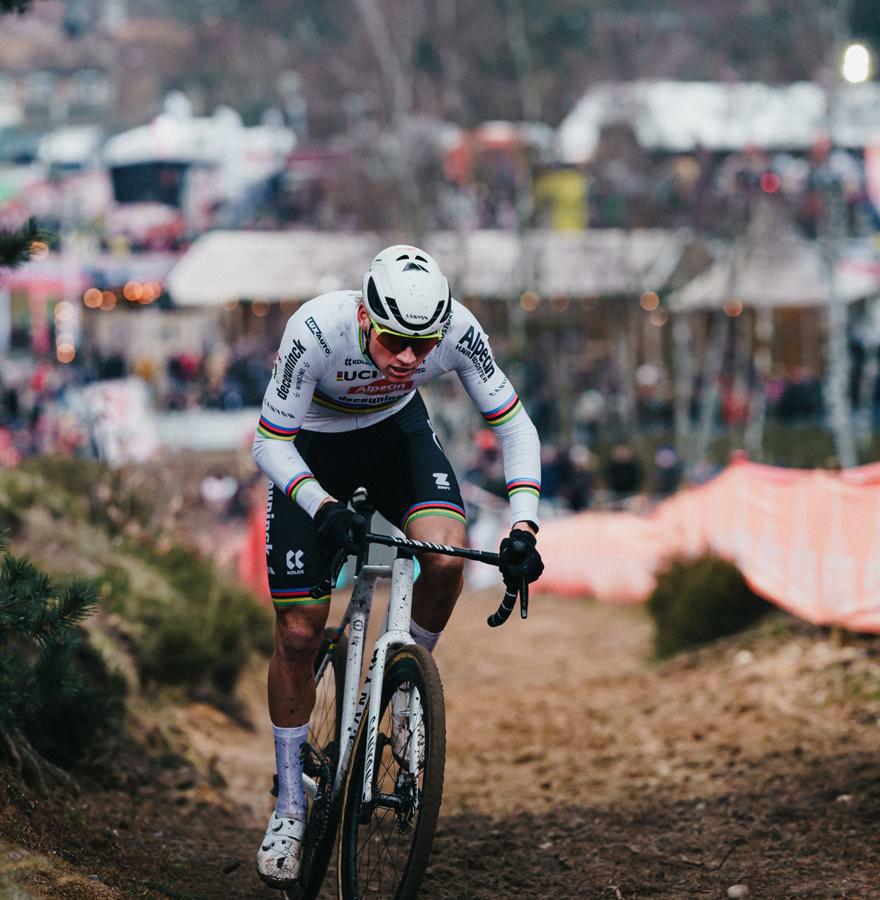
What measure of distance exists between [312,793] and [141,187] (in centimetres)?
4139

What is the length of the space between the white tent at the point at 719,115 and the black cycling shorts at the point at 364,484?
59.0ft

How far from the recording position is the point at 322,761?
515cm

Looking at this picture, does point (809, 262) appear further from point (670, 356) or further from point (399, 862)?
point (399, 862)

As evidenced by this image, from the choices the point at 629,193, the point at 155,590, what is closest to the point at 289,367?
the point at 155,590

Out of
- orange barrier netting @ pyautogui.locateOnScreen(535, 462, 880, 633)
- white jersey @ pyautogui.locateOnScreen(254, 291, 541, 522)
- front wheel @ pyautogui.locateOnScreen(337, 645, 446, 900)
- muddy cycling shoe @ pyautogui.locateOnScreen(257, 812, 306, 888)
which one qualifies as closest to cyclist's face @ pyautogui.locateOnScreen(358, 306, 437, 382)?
white jersey @ pyautogui.locateOnScreen(254, 291, 541, 522)

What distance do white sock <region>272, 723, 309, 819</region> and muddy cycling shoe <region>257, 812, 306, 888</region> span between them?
0.12ft

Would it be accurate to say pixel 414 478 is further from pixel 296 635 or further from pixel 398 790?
pixel 398 790

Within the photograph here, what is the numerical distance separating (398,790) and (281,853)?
2.47 ft

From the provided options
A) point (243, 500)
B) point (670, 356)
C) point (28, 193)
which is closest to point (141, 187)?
point (28, 193)

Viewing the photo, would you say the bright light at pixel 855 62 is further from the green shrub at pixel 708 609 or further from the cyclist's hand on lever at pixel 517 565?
the cyclist's hand on lever at pixel 517 565

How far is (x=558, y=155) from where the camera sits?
28.9 metres

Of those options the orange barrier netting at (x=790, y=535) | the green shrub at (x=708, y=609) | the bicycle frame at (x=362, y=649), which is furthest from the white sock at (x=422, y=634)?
the green shrub at (x=708, y=609)

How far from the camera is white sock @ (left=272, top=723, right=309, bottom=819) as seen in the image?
5.04 m

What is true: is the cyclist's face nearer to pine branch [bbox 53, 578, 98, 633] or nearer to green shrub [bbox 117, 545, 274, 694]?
pine branch [bbox 53, 578, 98, 633]
